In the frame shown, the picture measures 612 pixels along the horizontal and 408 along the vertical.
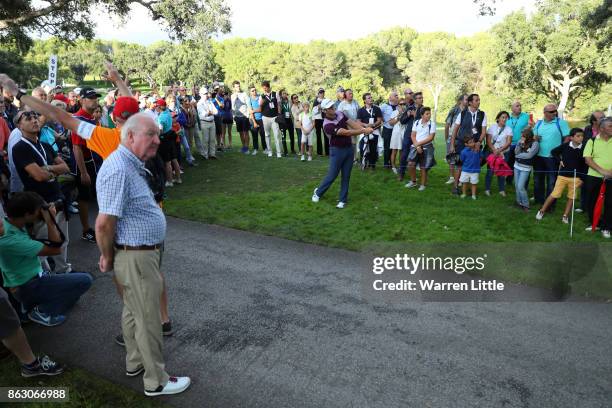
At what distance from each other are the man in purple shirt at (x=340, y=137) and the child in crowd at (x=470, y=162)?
7.46 ft

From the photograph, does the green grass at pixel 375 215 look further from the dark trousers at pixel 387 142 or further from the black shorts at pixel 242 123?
the black shorts at pixel 242 123

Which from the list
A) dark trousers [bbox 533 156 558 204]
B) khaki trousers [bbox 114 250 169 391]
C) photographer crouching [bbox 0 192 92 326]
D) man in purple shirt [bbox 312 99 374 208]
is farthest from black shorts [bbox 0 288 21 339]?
dark trousers [bbox 533 156 558 204]

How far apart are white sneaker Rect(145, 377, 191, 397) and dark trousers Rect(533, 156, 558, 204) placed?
25.7ft

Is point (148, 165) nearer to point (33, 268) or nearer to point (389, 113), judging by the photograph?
point (33, 268)

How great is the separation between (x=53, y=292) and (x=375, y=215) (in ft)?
18.5

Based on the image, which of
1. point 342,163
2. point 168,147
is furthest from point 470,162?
point 168,147

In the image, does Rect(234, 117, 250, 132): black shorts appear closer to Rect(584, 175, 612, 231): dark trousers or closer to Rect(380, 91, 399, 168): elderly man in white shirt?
Rect(380, 91, 399, 168): elderly man in white shirt

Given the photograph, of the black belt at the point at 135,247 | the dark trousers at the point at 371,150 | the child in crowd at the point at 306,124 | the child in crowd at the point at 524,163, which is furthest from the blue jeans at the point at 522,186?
the black belt at the point at 135,247

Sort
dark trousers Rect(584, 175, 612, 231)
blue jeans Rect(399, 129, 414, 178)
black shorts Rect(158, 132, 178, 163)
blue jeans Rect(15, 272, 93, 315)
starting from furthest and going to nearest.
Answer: blue jeans Rect(399, 129, 414, 178) < black shorts Rect(158, 132, 178, 163) < dark trousers Rect(584, 175, 612, 231) < blue jeans Rect(15, 272, 93, 315)

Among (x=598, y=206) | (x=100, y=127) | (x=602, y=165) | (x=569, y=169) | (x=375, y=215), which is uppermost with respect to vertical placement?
(x=100, y=127)

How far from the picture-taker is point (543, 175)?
29.4 feet

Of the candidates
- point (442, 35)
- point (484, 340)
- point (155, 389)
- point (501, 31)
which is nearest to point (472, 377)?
point (484, 340)

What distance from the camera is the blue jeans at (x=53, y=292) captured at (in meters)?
4.20

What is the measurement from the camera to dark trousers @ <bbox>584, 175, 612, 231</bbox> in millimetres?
7246
